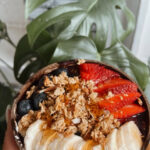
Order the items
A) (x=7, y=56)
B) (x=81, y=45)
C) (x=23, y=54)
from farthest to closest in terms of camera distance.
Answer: (x=7, y=56) → (x=23, y=54) → (x=81, y=45)

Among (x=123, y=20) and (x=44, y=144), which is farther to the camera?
(x=123, y=20)

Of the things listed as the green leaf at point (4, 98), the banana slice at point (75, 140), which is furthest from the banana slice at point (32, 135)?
the green leaf at point (4, 98)

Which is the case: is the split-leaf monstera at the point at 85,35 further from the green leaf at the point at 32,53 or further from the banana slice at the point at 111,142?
the banana slice at the point at 111,142

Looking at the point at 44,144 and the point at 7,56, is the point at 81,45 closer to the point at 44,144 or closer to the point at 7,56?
the point at 44,144

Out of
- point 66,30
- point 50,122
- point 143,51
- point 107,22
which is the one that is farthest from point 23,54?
point 143,51

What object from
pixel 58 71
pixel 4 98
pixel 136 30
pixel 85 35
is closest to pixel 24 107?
pixel 58 71

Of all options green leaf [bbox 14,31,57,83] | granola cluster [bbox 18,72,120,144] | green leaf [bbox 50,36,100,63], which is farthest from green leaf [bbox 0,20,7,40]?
granola cluster [bbox 18,72,120,144]

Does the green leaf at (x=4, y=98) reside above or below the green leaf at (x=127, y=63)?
below

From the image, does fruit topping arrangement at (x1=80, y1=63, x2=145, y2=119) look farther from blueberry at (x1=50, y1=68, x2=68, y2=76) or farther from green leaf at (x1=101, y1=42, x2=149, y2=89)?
green leaf at (x1=101, y1=42, x2=149, y2=89)
